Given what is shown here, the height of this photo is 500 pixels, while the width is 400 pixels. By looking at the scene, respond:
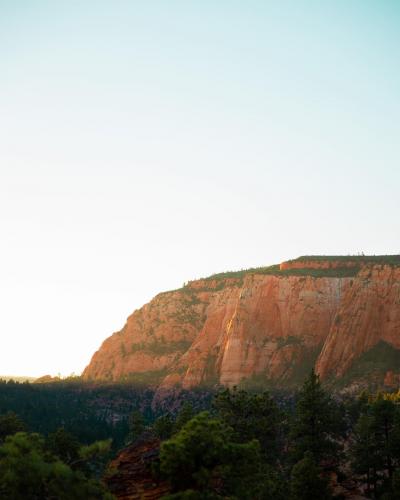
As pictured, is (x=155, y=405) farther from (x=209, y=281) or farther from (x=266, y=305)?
(x=209, y=281)

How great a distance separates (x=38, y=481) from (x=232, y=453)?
769 centimetres

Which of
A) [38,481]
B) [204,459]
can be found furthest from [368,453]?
[38,481]

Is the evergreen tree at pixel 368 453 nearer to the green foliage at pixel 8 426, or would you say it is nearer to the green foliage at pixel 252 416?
the green foliage at pixel 252 416

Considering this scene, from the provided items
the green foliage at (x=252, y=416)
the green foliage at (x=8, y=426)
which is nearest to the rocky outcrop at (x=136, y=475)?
the green foliage at (x=252, y=416)

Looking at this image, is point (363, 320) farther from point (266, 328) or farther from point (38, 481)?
point (38, 481)

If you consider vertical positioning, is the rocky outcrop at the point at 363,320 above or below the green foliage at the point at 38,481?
above

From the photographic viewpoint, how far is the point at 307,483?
38.8 meters

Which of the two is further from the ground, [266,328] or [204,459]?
[266,328]

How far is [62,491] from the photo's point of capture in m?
24.6

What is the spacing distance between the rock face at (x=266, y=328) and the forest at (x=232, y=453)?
43462mm

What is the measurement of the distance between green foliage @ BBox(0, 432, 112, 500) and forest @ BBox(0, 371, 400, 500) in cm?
4

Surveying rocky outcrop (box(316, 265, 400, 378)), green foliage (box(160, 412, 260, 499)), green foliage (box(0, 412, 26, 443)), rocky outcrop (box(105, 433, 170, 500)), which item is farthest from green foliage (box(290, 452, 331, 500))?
rocky outcrop (box(316, 265, 400, 378))

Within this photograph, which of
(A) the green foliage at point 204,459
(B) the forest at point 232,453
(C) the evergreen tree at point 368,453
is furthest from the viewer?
(C) the evergreen tree at point 368,453

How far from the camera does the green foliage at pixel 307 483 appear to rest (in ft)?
127
